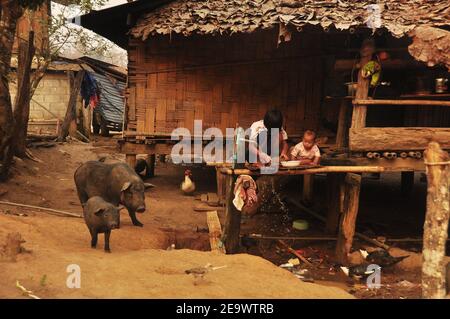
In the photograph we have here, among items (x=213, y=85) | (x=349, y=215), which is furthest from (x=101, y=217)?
(x=213, y=85)

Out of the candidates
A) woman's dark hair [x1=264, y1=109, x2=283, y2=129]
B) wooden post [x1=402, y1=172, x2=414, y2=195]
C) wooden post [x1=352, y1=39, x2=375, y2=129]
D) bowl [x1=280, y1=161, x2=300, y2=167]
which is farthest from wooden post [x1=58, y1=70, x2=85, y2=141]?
bowl [x1=280, y1=161, x2=300, y2=167]

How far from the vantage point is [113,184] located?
7.70 m

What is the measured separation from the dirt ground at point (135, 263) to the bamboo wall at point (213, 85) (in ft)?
7.82

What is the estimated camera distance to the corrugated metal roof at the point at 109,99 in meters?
19.2

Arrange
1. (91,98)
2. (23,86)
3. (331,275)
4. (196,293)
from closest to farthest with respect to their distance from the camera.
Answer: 1. (196,293)
2. (331,275)
3. (23,86)
4. (91,98)

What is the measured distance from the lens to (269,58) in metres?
10.8

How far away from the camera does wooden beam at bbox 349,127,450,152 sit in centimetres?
751

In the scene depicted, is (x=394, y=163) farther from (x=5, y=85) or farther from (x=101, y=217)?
(x=5, y=85)

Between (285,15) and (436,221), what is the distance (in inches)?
195

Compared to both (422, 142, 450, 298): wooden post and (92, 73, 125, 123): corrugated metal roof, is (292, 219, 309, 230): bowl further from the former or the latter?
(92, 73, 125, 123): corrugated metal roof

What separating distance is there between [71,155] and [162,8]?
693cm

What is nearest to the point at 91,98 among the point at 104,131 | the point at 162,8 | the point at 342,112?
the point at 104,131

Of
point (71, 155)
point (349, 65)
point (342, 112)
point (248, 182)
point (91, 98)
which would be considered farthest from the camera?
point (91, 98)
